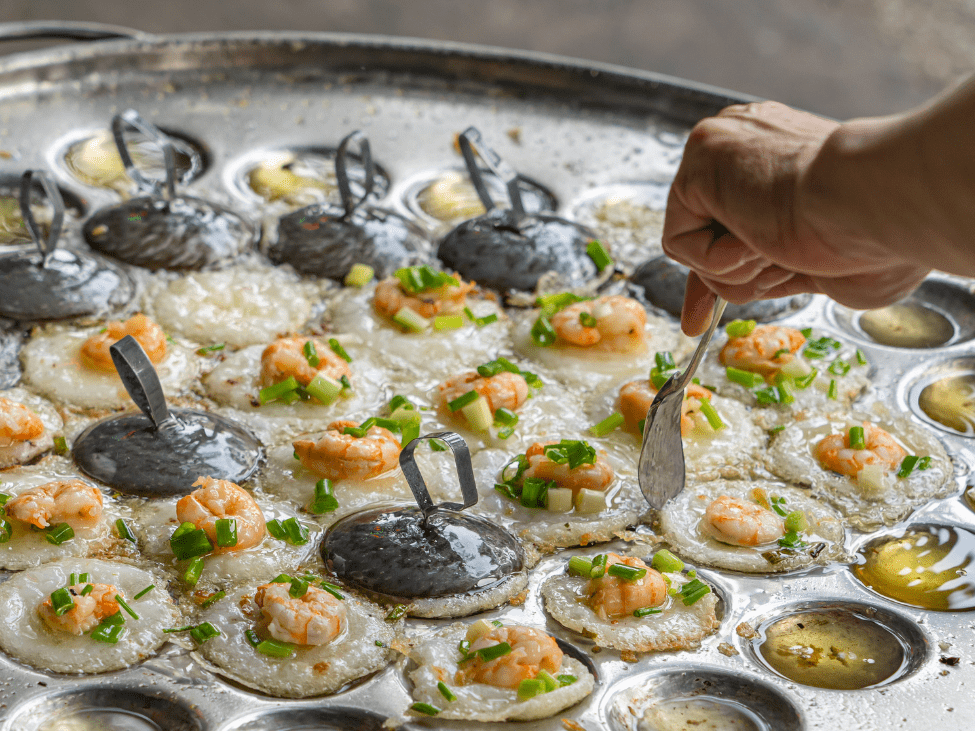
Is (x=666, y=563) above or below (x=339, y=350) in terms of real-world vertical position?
below

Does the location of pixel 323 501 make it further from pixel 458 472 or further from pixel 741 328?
pixel 741 328

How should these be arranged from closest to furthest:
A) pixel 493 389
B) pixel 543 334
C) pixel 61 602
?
pixel 61 602
pixel 493 389
pixel 543 334

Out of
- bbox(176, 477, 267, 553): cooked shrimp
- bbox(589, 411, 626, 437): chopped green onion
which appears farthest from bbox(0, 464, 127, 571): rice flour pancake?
bbox(589, 411, 626, 437): chopped green onion

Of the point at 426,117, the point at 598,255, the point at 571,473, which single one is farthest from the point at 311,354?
the point at 426,117

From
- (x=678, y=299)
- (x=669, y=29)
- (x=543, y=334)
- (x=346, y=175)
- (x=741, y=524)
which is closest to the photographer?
(x=741, y=524)

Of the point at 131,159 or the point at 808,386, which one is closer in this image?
the point at 808,386

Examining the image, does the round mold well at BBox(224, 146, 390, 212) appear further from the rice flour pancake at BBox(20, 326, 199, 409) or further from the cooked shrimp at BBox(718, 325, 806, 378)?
the cooked shrimp at BBox(718, 325, 806, 378)

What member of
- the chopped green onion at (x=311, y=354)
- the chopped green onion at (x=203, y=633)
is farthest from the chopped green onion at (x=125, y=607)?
the chopped green onion at (x=311, y=354)
